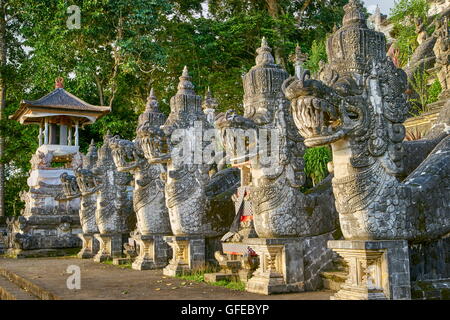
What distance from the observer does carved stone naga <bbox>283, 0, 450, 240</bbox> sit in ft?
18.2

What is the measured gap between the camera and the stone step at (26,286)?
7569 millimetres

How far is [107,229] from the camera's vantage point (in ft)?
43.7

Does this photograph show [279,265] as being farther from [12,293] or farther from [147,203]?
[147,203]

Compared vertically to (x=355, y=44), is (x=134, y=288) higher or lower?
lower

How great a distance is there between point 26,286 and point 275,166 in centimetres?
497

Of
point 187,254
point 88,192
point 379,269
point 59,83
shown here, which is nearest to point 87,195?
point 88,192

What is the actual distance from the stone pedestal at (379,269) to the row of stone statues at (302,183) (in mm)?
12

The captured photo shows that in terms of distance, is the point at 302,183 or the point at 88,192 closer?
the point at 302,183

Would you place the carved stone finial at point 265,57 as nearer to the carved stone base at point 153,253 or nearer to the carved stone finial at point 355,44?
the carved stone finial at point 355,44

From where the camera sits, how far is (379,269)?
556cm

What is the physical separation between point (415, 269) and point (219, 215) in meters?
4.60

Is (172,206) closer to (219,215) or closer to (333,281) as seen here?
(219,215)
